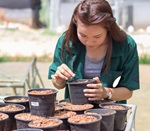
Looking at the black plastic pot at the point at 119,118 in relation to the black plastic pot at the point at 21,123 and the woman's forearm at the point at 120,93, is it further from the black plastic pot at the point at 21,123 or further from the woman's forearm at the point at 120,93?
the black plastic pot at the point at 21,123

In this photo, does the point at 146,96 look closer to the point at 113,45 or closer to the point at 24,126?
the point at 113,45

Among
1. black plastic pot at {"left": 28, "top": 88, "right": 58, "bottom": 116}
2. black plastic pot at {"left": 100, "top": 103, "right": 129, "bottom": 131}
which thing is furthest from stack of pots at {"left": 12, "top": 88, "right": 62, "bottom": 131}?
black plastic pot at {"left": 100, "top": 103, "right": 129, "bottom": 131}

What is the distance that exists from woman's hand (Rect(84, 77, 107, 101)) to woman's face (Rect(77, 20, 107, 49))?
0.50 feet

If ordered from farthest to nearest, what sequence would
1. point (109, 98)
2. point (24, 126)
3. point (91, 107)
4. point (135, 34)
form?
1. point (135, 34)
2. point (109, 98)
3. point (91, 107)
4. point (24, 126)

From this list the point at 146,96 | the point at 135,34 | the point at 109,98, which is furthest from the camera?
the point at 135,34

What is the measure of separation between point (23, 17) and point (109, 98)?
33.5ft

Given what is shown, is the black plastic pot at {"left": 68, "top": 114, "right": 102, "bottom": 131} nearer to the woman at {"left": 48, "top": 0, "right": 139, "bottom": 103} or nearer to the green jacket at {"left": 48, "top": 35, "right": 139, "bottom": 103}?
the woman at {"left": 48, "top": 0, "right": 139, "bottom": 103}

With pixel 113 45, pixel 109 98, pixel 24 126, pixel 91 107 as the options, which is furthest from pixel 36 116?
pixel 113 45

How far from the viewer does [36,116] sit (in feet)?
5.54

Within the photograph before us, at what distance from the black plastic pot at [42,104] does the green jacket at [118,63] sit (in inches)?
11.6

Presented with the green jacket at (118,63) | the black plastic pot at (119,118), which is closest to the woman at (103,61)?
the green jacket at (118,63)

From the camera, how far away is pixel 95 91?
1785 millimetres

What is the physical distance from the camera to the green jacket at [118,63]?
1.99 m

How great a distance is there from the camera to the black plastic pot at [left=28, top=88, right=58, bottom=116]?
168cm
